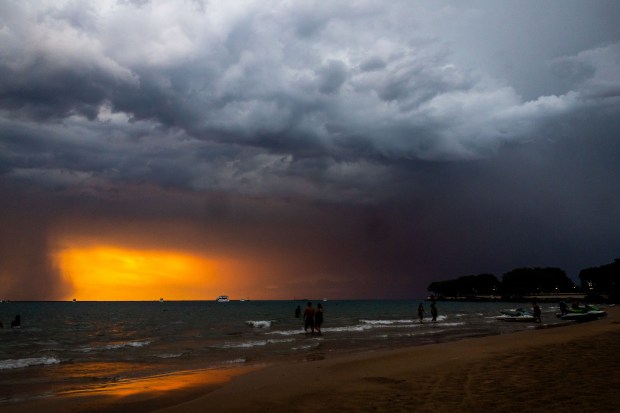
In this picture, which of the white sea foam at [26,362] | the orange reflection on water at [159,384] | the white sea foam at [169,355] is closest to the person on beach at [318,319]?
the white sea foam at [169,355]

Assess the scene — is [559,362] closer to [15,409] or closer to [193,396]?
[193,396]

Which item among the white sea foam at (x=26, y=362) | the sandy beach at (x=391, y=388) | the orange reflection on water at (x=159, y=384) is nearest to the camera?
the sandy beach at (x=391, y=388)

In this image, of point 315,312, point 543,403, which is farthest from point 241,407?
point 315,312

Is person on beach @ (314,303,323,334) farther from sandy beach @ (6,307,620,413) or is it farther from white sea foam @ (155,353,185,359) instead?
sandy beach @ (6,307,620,413)

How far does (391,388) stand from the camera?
11461 millimetres

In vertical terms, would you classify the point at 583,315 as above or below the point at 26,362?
below

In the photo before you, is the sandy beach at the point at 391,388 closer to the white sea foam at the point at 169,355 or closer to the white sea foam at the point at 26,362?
the white sea foam at the point at 169,355

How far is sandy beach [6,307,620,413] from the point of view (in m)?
9.32

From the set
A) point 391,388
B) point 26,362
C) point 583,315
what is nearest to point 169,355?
point 26,362

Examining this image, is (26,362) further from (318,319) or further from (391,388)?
(318,319)

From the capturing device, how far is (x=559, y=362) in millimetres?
13977

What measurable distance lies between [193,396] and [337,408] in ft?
15.2

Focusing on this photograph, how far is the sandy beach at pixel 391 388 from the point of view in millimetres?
9320

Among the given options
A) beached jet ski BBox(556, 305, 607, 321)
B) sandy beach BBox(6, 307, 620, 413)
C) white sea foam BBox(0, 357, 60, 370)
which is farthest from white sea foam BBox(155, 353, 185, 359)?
beached jet ski BBox(556, 305, 607, 321)
